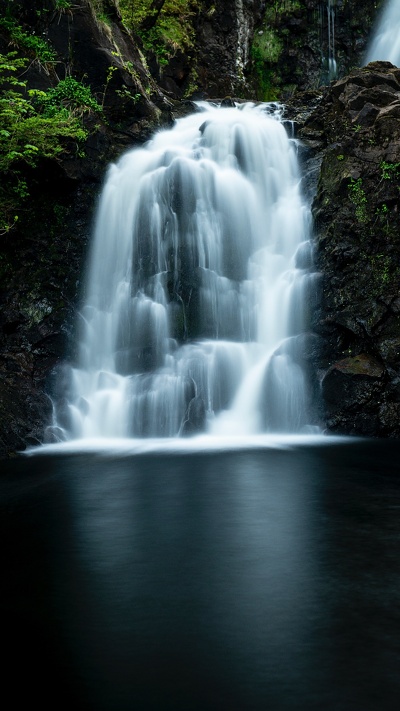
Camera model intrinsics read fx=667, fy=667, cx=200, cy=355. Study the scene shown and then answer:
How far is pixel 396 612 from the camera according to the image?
13.9ft

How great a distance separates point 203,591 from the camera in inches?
→ 187

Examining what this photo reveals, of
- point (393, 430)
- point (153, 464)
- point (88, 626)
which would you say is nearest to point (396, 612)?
point (88, 626)

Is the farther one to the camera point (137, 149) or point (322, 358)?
point (137, 149)

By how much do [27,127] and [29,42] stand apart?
3.33 meters

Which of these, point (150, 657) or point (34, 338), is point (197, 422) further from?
point (150, 657)

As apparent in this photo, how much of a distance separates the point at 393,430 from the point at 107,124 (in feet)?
30.2

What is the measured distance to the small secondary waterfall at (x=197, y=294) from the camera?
11602 mm

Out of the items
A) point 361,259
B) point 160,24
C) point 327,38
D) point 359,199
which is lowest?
point 361,259

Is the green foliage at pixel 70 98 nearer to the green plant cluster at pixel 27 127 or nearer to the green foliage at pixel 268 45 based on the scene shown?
the green plant cluster at pixel 27 127

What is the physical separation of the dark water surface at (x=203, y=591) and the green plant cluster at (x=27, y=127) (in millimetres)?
6426

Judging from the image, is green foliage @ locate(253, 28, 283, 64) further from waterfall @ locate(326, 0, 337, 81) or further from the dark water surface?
the dark water surface

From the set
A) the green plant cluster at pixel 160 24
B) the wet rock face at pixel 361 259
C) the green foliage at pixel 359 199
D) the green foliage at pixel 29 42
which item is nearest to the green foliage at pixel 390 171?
the wet rock face at pixel 361 259

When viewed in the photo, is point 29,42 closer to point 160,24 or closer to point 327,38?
point 160,24

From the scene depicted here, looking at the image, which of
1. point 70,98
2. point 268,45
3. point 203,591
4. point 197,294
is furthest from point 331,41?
point 203,591
